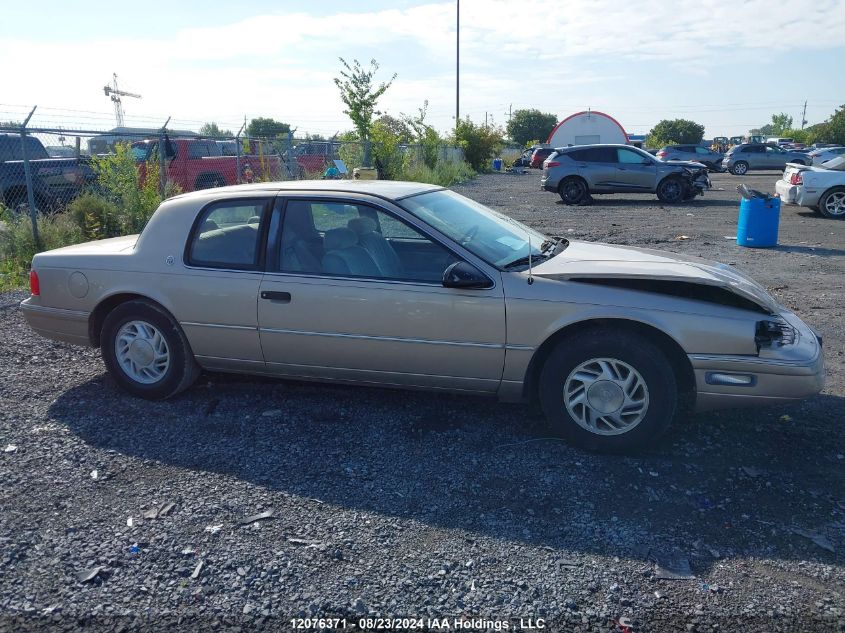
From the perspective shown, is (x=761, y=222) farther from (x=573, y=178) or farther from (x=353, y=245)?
(x=353, y=245)

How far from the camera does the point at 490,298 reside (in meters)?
4.24

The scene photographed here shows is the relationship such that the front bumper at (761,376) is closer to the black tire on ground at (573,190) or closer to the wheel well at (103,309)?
the wheel well at (103,309)

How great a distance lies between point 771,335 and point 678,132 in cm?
8001

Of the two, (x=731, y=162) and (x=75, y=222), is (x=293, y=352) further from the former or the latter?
(x=731, y=162)

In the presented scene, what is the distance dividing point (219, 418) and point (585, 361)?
246 centimetres

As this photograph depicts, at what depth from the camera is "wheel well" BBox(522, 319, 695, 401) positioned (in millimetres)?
4133

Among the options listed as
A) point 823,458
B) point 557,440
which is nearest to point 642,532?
point 557,440

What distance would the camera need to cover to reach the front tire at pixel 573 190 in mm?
20812

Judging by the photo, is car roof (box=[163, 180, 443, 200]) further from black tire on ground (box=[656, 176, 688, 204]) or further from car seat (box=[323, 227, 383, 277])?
black tire on ground (box=[656, 176, 688, 204])

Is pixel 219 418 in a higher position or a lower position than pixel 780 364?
lower

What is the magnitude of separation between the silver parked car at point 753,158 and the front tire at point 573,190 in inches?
885

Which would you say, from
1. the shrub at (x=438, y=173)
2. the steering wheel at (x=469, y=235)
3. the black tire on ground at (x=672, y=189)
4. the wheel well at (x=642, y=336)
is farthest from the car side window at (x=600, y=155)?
the wheel well at (x=642, y=336)

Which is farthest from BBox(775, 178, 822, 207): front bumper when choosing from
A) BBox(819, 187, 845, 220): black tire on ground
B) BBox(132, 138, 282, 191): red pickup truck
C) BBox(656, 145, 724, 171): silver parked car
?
BBox(656, 145, 724, 171): silver parked car

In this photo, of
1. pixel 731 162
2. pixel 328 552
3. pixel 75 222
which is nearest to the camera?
pixel 328 552
